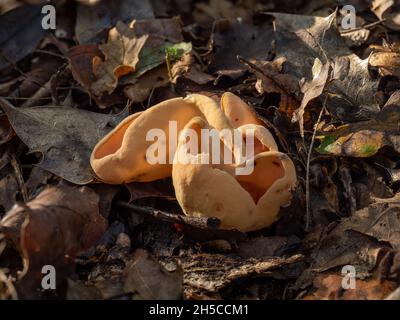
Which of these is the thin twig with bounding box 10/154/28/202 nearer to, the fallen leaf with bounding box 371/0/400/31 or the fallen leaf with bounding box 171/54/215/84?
the fallen leaf with bounding box 171/54/215/84

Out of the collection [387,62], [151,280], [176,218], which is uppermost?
[387,62]

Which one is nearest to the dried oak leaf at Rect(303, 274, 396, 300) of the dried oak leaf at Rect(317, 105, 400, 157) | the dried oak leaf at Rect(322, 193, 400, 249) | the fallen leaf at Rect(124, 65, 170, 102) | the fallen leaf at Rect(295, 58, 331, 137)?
the dried oak leaf at Rect(322, 193, 400, 249)

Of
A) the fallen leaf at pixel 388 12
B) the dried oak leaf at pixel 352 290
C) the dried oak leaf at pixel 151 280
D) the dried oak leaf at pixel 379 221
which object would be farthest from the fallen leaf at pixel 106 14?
the dried oak leaf at pixel 352 290

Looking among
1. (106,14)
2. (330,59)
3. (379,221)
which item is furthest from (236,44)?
(379,221)

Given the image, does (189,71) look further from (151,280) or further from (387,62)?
(151,280)
